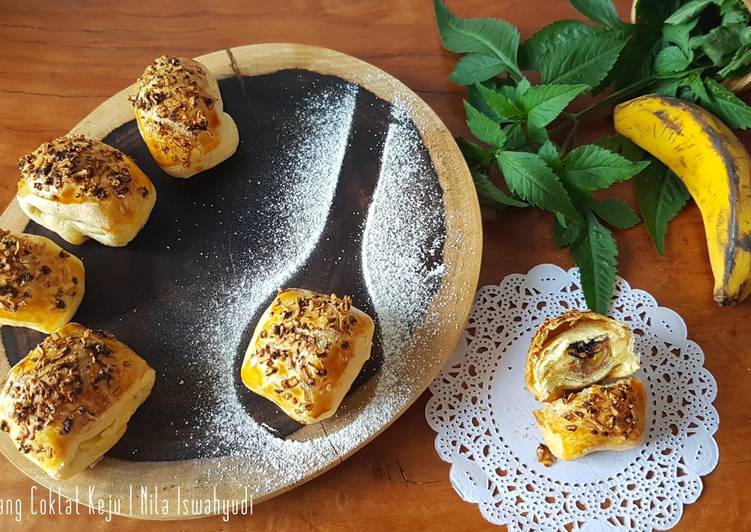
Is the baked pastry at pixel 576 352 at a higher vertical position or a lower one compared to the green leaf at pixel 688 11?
lower

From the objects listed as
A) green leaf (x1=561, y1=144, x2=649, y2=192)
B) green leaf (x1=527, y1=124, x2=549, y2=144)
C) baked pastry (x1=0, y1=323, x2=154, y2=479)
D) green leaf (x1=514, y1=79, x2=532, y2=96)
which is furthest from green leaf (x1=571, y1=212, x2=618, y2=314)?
baked pastry (x1=0, y1=323, x2=154, y2=479)

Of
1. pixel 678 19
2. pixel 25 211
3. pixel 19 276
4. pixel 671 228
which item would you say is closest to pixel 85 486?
pixel 19 276

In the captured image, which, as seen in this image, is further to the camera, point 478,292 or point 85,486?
point 478,292

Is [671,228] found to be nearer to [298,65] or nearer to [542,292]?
[542,292]

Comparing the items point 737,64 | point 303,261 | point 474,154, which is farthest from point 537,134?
point 303,261

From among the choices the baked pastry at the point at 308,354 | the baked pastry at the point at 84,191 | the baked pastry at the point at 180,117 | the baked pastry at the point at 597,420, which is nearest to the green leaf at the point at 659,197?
the baked pastry at the point at 597,420

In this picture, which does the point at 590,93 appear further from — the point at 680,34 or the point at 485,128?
the point at 485,128

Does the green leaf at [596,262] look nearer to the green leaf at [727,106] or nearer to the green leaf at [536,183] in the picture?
the green leaf at [536,183]
